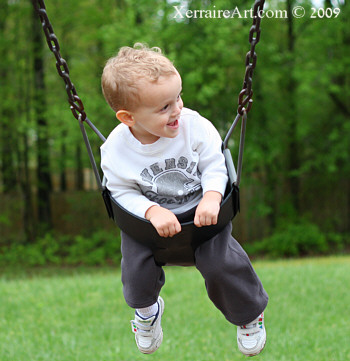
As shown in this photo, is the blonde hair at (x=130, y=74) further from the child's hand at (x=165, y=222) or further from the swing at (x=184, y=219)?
the child's hand at (x=165, y=222)

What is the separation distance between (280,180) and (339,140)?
7.23ft

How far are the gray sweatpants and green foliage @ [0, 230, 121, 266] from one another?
12.5 m

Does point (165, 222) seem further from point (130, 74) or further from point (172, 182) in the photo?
point (130, 74)

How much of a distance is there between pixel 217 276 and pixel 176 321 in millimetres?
3233

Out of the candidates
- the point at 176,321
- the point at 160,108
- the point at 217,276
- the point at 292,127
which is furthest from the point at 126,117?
the point at 292,127

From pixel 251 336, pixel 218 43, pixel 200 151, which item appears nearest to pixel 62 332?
pixel 251 336

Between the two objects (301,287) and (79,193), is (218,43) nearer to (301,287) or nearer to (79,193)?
(79,193)

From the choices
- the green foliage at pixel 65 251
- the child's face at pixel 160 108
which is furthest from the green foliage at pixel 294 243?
the child's face at pixel 160 108

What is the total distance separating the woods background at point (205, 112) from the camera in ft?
44.8

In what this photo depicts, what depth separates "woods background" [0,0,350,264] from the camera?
13.7 meters

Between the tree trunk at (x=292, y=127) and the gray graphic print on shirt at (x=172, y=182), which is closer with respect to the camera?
the gray graphic print on shirt at (x=172, y=182)

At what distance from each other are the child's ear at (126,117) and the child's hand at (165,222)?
1.36 ft

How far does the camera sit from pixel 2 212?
16266 mm

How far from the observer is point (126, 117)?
88.7 inches
